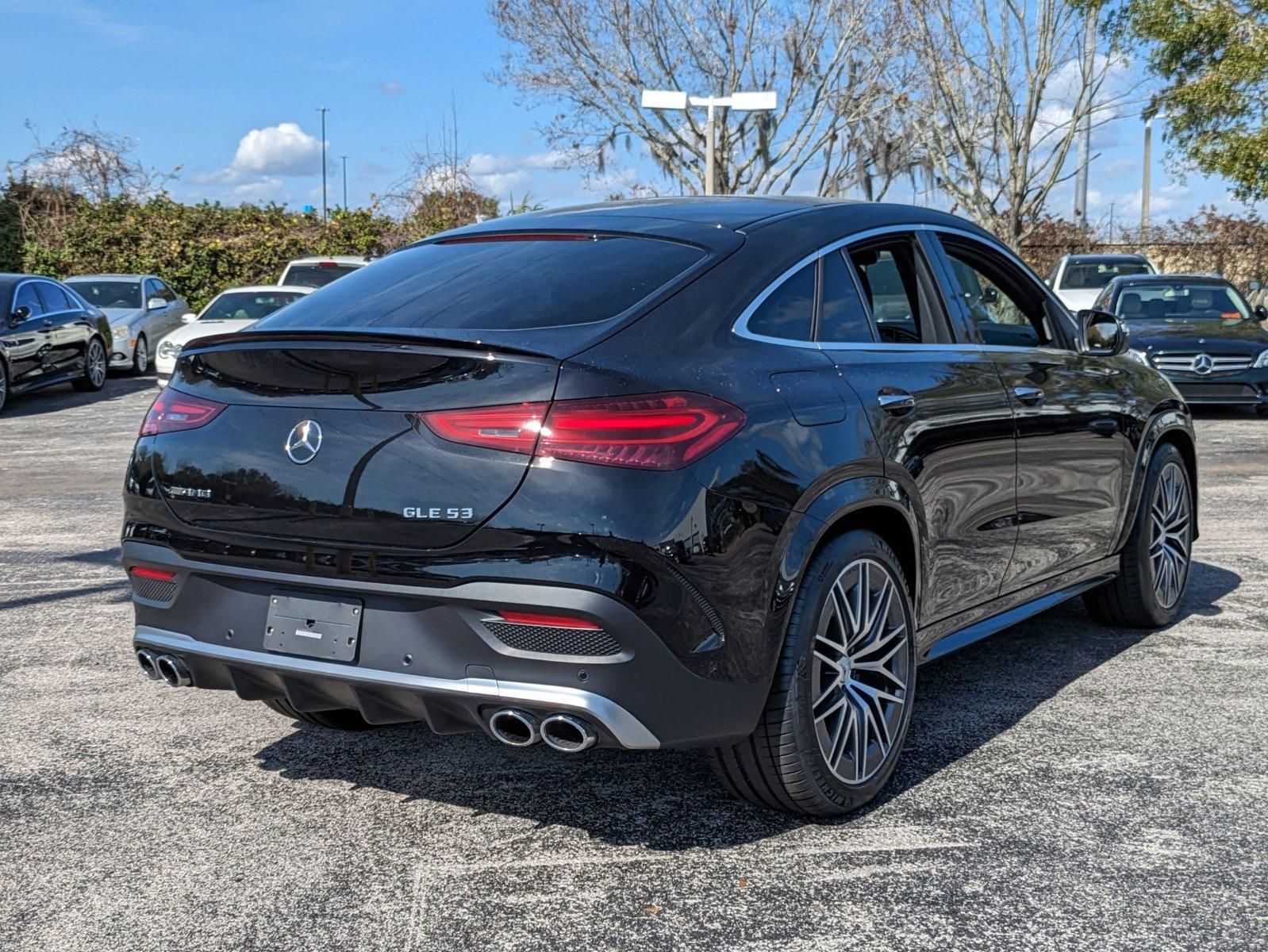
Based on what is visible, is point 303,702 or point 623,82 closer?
point 303,702

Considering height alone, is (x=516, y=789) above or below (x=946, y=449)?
below

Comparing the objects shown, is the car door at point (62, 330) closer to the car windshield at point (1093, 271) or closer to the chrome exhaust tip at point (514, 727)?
the car windshield at point (1093, 271)

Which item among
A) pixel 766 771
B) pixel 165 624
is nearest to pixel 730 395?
pixel 766 771

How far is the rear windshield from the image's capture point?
141 inches

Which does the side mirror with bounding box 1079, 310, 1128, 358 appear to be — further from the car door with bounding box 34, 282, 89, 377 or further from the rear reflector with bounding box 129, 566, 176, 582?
the car door with bounding box 34, 282, 89, 377

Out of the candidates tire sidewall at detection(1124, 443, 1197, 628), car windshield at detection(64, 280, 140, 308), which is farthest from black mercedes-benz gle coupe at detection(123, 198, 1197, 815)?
car windshield at detection(64, 280, 140, 308)

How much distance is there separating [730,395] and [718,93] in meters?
27.9

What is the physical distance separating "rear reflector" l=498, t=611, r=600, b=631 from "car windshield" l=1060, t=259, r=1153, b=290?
756 inches

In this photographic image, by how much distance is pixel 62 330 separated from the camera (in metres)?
17.9

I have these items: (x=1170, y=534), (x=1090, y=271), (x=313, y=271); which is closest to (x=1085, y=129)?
(x=1090, y=271)

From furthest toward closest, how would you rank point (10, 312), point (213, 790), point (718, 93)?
1. point (718, 93)
2. point (10, 312)
3. point (213, 790)

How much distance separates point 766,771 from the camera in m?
3.67

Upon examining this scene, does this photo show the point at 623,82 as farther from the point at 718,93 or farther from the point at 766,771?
the point at 766,771

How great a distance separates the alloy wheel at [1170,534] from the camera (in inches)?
234
